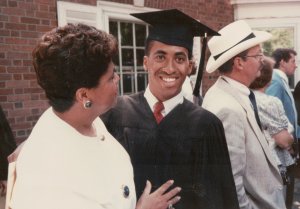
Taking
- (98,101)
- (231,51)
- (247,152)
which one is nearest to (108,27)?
(231,51)

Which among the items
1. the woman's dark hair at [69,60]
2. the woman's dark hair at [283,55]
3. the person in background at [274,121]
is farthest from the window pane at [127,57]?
the woman's dark hair at [69,60]

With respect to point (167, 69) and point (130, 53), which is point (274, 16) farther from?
point (167, 69)

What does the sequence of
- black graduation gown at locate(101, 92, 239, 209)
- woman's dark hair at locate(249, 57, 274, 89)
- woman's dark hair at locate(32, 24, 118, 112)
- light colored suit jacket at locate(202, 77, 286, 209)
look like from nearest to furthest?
woman's dark hair at locate(32, 24, 118, 112)
black graduation gown at locate(101, 92, 239, 209)
light colored suit jacket at locate(202, 77, 286, 209)
woman's dark hair at locate(249, 57, 274, 89)

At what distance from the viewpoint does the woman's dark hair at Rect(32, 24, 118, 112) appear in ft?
4.40

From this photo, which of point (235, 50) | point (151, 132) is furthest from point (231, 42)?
point (151, 132)

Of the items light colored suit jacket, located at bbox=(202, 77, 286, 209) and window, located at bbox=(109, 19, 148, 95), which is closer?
light colored suit jacket, located at bbox=(202, 77, 286, 209)

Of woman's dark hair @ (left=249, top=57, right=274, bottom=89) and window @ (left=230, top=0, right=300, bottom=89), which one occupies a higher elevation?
window @ (left=230, top=0, right=300, bottom=89)

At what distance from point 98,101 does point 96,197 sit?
0.34 metres

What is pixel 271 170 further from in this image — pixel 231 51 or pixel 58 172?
pixel 58 172

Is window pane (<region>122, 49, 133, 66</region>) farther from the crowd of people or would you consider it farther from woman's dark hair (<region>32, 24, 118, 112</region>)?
woman's dark hair (<region>32, 24, 118, 112</region>)

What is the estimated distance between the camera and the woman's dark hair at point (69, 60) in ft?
4.40

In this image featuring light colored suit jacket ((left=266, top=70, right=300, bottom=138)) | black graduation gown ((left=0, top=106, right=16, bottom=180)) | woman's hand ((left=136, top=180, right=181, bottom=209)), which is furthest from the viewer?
light colored suit jacket ((left=266, top=70, right=300, bottom=138))

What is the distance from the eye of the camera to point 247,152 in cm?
226

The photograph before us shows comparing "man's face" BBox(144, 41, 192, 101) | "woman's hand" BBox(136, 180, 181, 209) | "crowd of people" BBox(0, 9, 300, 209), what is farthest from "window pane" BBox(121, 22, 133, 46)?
"woman's hand" BBox(136, 180, 181, 209)
